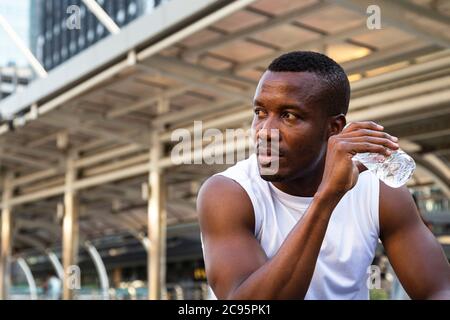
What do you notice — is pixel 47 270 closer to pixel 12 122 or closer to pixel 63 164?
pixel 63 164

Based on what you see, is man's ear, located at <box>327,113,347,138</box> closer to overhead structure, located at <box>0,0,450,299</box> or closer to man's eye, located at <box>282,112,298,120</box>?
man's eye, located at <box>282,112,298,120</box>

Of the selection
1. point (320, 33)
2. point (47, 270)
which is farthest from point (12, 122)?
point (47, 270)

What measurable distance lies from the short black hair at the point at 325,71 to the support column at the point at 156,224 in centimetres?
1639

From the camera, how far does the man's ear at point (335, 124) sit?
6.18ft

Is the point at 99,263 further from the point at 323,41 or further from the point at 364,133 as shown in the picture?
the point at 364,133

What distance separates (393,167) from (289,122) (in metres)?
0.28

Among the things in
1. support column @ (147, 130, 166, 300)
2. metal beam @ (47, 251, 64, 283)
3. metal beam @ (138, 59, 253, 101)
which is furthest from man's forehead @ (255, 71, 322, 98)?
metal beam @ (47, 251, 64, 283)

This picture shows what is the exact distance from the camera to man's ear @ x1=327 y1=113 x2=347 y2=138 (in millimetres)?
1885

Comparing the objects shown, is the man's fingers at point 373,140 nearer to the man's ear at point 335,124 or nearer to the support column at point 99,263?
the man's ear at point 335,124

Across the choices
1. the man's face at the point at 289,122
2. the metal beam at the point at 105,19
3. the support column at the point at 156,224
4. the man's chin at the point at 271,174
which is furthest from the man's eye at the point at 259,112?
the support column at the point at 156,224

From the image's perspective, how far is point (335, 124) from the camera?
190cm

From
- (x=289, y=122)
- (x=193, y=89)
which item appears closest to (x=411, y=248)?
(x=289, y=122)

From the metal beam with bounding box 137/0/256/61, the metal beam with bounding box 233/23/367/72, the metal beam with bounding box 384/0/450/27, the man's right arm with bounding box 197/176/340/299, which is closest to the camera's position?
the man's right arm with bounding box 197/176/340/299

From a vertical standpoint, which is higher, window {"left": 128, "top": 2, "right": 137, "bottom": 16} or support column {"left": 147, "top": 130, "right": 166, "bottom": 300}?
window {"left": 128, "top": 2, "right": 137, "bottom": 16}
